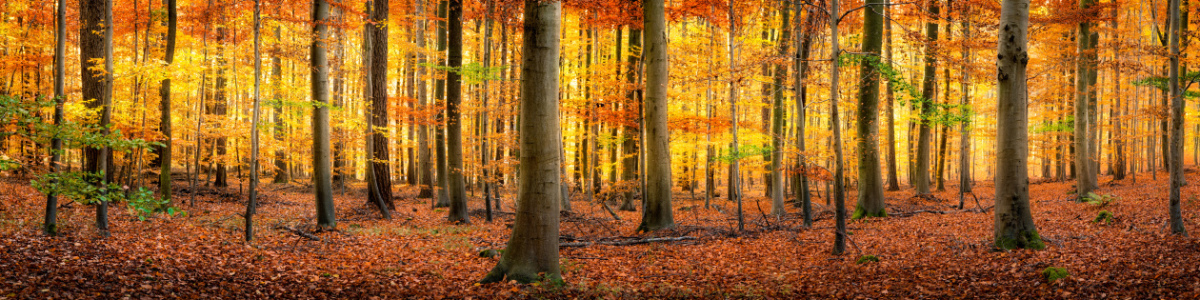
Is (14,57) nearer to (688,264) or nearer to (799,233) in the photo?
(688,264)

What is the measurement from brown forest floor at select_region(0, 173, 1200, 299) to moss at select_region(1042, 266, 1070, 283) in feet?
0.29

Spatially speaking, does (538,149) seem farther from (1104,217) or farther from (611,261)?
(1104,217)

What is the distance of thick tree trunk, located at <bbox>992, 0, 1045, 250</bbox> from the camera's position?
759 centimetres

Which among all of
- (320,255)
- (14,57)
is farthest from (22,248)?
(14,57)

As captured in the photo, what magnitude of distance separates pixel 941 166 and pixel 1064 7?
7.29 meters

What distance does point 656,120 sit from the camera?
11273 mm

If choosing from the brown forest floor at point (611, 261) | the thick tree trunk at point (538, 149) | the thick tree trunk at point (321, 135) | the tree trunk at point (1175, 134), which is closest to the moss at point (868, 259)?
the brown forest floor at point (611, 261)

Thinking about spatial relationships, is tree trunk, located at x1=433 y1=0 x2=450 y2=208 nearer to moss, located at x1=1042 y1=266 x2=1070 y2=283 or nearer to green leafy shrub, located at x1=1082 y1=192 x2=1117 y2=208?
moss, located at x1=1042 y1=266 x2=1070 y2=283

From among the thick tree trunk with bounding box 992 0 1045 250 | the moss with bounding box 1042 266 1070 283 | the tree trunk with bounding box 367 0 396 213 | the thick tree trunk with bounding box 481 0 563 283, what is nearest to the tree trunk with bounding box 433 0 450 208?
the tree trunk with bounding box 367 0 396 213

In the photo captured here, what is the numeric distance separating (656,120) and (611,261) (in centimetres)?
341

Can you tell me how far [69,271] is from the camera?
A: 599 centimetres

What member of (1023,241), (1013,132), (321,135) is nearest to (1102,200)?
(1023,241)

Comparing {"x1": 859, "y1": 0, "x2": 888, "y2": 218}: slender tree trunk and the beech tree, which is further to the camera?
{"x1": 859, "y1": 0, "x2": 888, "y2": 218}: slender tree trunk

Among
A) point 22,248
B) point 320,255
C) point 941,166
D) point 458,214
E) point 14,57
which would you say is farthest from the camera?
point 941,166
